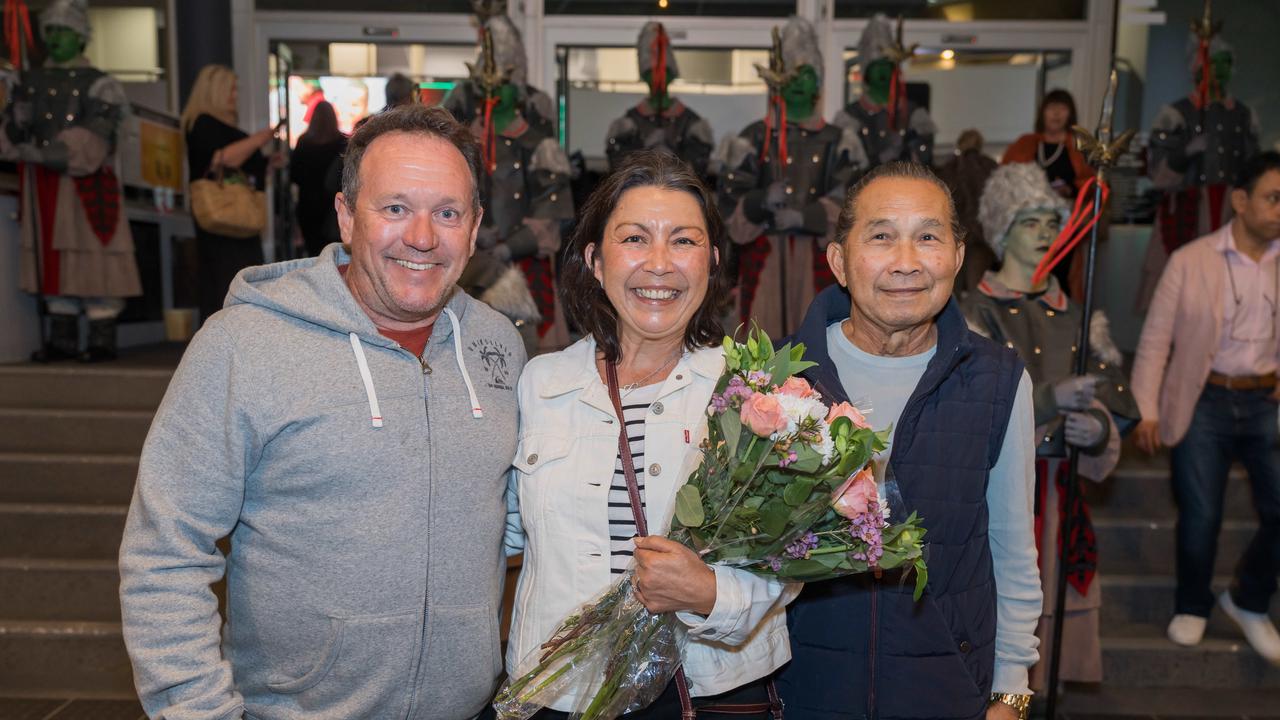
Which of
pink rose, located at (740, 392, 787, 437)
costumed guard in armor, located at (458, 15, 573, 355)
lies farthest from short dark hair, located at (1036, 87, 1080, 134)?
pink rose, located at (740, 392, 787, 437)

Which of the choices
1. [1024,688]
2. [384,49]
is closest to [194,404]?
[1024,688]

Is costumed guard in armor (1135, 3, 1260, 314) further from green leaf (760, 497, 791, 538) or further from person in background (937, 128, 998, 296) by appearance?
green leaf (760, 497, 791, 538)

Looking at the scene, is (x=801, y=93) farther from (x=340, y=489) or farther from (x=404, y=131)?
(x=340, y=489)

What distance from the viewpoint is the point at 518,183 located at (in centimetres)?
532

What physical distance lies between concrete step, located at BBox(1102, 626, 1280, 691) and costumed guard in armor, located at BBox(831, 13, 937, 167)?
3321 mm

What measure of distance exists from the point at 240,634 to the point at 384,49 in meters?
7.14

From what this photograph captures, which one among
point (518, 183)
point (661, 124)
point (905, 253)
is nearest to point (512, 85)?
point (518, 183)

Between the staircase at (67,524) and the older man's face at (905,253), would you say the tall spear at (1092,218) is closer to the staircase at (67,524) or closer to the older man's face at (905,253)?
the older man's face at (905,253)

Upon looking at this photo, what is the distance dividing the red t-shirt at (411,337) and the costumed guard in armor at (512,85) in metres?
3.95

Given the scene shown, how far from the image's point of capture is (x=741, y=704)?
1557 mm

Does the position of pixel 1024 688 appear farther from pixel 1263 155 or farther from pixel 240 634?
pixel 1263 155

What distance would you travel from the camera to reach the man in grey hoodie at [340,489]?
1401 millimetres

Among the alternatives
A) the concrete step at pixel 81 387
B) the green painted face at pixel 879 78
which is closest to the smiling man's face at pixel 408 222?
the concrete step at pixel 81 387

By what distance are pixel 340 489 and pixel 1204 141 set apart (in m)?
6.49
